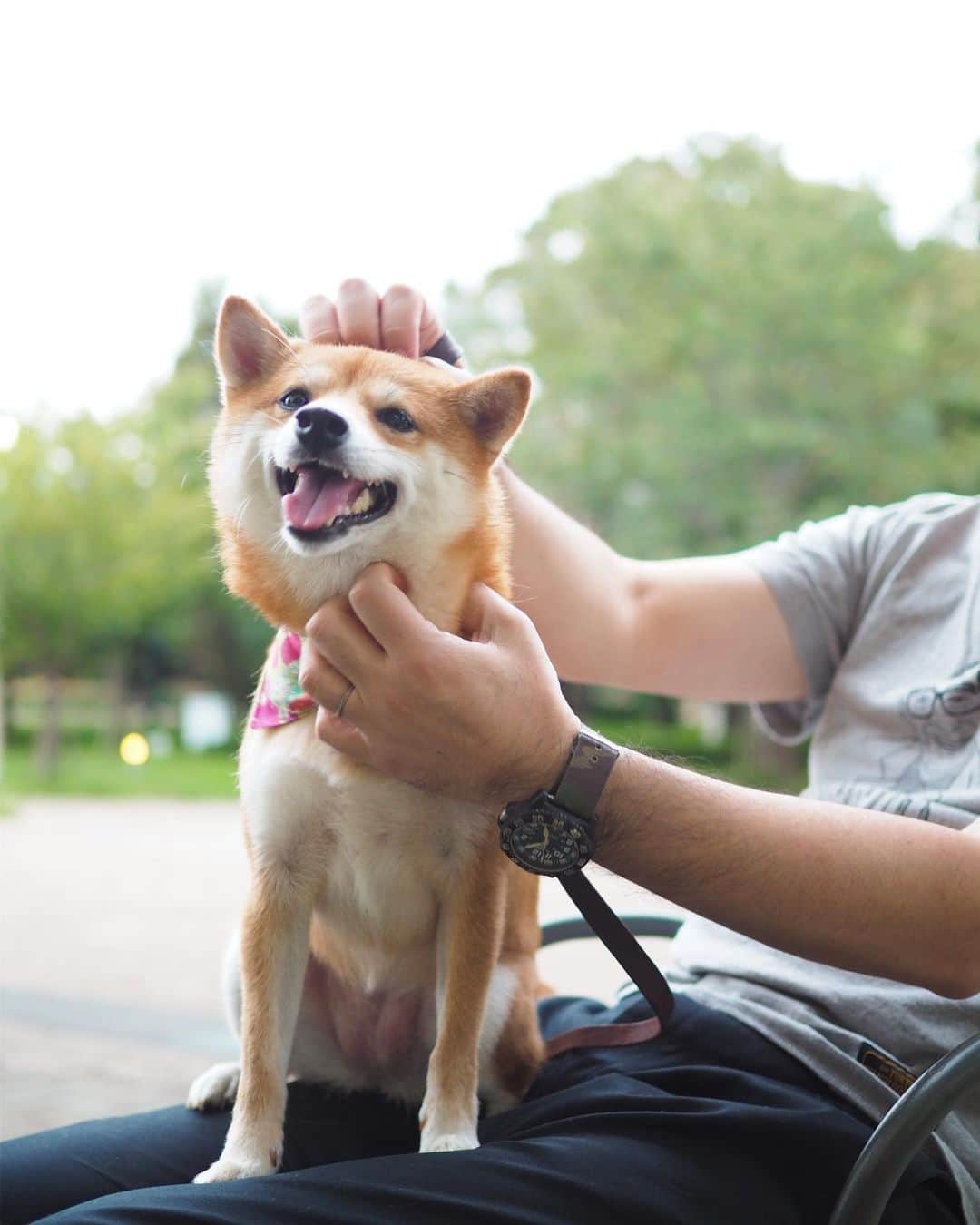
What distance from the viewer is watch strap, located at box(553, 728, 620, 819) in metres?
0.84

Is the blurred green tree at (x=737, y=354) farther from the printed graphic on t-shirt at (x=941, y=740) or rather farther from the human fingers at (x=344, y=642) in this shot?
the human fingers at (x=344, y=642)

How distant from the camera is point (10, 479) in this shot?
817 centimetres

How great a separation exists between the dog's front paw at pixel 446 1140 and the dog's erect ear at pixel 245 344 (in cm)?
63

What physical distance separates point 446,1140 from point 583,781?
322 mm

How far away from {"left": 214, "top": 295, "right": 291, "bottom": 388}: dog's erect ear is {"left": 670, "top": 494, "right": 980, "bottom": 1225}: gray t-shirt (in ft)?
1.88

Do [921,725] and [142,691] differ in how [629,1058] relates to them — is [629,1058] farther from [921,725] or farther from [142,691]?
[142,691]

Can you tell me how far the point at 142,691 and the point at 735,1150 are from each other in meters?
10.7

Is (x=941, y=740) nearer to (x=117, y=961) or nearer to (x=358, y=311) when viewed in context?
(x=358, y=311)

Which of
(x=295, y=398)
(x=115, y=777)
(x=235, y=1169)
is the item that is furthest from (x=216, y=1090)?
(x=115, y=777)

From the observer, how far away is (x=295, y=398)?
0.97m

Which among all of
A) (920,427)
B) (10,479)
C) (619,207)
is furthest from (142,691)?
(920,427)

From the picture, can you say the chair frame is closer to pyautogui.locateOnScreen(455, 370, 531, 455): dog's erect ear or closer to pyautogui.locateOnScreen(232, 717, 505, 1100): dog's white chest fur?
pyautogui.locateOnScreen(232, 717, 505, 1100): dog's white chest fur

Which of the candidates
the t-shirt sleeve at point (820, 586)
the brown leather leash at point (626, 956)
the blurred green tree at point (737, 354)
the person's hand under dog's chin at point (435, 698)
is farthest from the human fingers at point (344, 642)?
the blurred green tree at point (737, 354)

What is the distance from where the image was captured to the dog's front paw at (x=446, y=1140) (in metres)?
0.93
